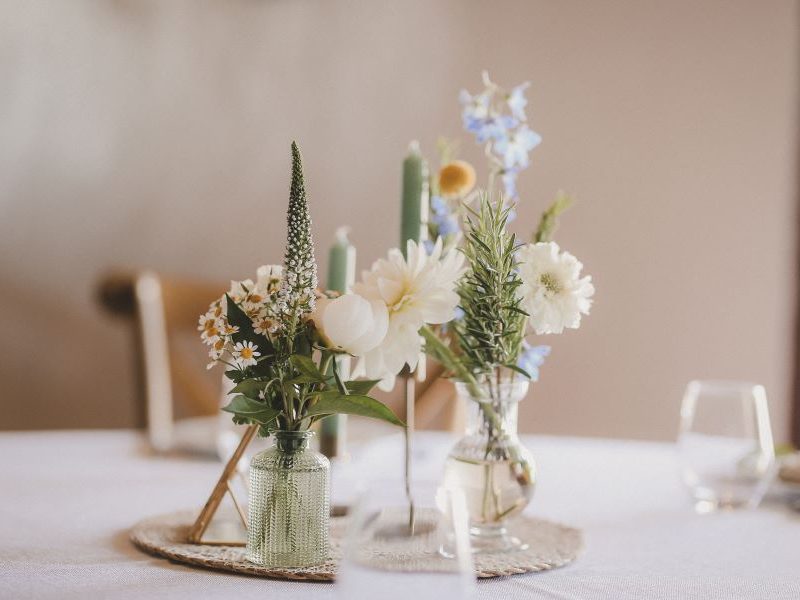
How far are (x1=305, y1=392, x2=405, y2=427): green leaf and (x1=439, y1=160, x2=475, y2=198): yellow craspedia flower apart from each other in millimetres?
260

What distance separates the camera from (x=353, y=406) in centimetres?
73

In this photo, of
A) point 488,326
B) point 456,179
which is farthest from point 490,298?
point 456,179

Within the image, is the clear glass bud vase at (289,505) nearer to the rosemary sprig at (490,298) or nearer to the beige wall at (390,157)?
the rosemary sprig at (490,298)

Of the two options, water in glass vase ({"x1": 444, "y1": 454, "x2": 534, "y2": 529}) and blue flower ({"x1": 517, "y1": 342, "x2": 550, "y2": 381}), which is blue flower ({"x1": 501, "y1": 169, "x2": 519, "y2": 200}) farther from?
water in glass vase ({"x1": 444, "y1": 454, "x2": 534, "y2": 529})

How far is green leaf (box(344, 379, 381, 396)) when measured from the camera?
0.75 m

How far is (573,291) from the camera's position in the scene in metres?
0.82

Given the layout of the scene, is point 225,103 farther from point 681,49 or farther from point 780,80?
point 780,80

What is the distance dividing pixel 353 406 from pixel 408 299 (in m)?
0.10

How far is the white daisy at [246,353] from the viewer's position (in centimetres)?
73

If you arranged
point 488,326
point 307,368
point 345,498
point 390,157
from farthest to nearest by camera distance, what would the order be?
point 390,157 → point 345,498 → point 488,326 → point 307,368

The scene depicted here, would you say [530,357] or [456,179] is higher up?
[456,179]

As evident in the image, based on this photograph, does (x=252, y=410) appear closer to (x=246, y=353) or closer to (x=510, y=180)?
(x=246, y=353)

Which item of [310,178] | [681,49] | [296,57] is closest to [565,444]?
[310,178]

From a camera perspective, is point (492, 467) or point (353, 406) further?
point (492, 467)
